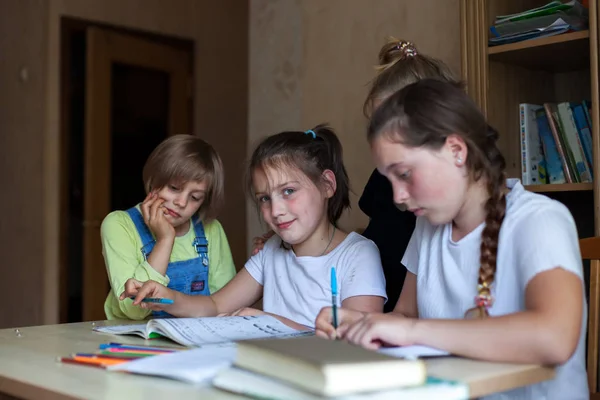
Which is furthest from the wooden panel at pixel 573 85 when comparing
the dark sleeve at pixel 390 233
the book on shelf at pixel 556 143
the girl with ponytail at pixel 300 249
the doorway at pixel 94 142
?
the doorway at pixel 94 142

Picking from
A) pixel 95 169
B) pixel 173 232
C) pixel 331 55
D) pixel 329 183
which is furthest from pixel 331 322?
pixel 95 169

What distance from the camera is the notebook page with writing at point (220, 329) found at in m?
1.32

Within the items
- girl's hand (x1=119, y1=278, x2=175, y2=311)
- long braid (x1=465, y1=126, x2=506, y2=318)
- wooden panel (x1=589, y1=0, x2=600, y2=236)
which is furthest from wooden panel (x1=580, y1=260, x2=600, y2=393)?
girl's hand (x1=119, y1=278, x2=175, y2=311)

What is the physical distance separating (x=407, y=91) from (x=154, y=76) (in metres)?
3.45

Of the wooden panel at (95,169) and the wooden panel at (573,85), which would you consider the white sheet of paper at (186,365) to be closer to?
the wooden panel at (573,85)

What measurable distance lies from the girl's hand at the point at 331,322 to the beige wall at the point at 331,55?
1.35 meters

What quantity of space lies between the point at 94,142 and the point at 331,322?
127 inches

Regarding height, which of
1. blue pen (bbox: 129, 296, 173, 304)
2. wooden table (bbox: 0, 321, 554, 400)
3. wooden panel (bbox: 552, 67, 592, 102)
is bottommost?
wooden table (bbox: 0, 321, 554, 400)

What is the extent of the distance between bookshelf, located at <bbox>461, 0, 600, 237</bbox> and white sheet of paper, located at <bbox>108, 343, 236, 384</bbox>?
1234 millimetres

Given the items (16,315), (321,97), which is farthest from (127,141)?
(321,97)

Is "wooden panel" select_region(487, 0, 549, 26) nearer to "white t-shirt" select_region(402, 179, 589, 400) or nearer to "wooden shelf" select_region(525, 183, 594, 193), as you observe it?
"wooden shelf" select_region(525, 183, 594, 193)

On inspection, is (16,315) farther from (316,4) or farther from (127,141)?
(316,4)

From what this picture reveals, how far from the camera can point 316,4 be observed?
285 centimetres

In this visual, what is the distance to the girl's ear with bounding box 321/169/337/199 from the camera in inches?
70.6
